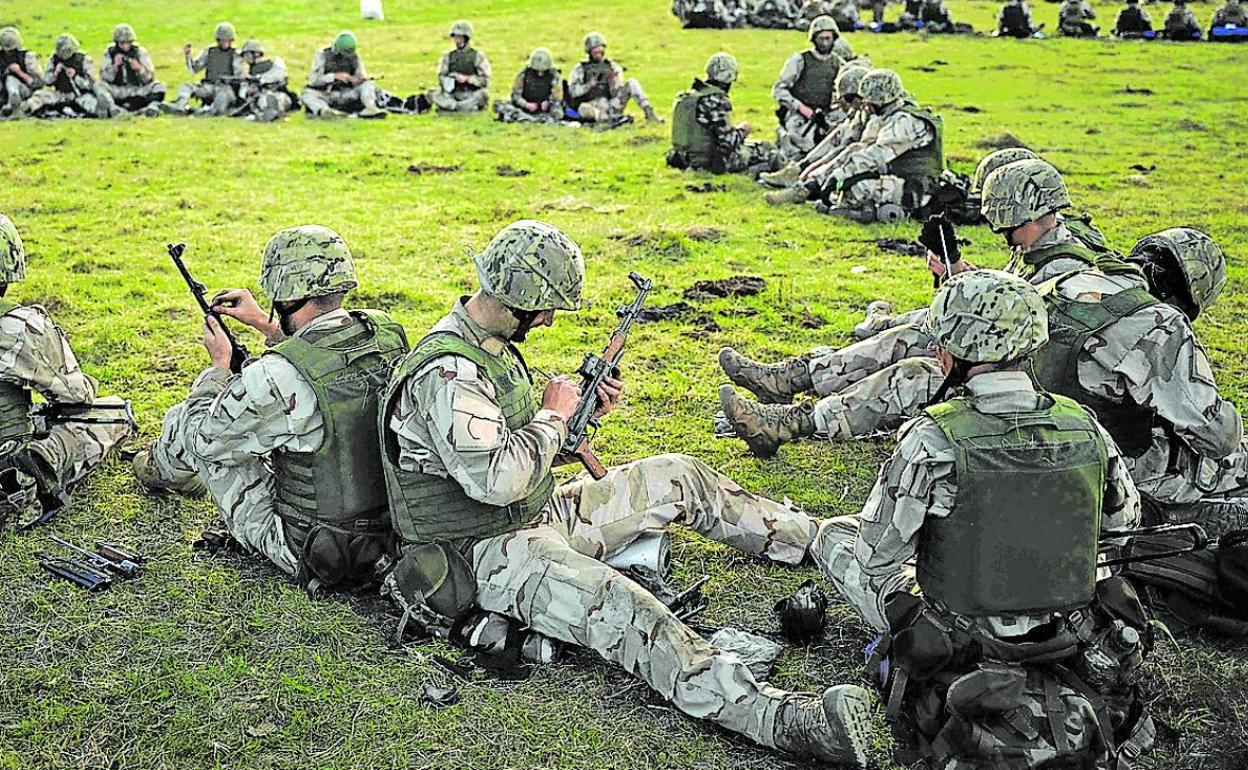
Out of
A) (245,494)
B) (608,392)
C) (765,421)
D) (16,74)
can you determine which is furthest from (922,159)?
(16,74)

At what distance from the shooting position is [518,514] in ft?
18.4

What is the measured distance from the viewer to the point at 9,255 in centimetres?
689

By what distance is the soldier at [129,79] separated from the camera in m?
21.3

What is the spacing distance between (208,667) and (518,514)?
156 cm

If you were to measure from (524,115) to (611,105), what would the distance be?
1.46 m

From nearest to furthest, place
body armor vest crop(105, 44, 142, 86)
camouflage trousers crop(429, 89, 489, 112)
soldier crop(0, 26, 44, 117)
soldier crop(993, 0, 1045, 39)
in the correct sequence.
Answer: soldier crop(0, 26, 44, 117) < body armor vest crop(105, 44, 142, 86) < camouflage trousers crop(429, 89, 489, 112) < soldier crop(993, 0, 1045, 39)

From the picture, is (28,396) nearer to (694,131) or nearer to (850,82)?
(850,82)

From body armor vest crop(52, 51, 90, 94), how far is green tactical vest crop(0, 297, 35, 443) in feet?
51.0

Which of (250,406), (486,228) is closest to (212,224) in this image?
(486,228)

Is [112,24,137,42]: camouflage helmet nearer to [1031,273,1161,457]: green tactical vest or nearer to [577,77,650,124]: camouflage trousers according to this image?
[577,77,650,124]: camouflage trousers

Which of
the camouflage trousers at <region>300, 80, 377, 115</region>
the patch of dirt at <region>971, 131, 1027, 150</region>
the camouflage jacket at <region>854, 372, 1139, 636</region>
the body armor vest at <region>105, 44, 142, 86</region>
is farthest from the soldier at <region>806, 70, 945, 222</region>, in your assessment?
the body armor vest at <region>105, 44, 142, 86</region>

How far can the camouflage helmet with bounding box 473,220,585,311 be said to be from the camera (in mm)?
5449

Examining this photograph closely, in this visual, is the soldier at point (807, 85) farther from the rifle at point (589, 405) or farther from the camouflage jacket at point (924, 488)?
the camouflage jacket at point (924, 488)

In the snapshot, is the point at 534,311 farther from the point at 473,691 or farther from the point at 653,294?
the point at 653,294
